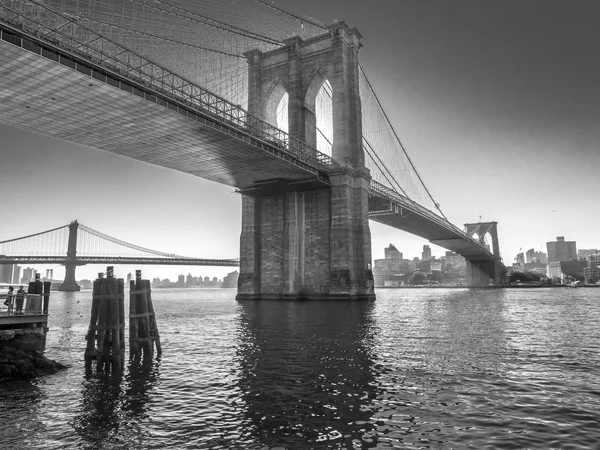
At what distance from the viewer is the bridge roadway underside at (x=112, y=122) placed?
26.3 meters

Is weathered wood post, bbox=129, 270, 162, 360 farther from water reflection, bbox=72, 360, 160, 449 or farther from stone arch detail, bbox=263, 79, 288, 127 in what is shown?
stone arch detail, bbox=263, 79, 288, 127

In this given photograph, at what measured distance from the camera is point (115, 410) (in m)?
9.59

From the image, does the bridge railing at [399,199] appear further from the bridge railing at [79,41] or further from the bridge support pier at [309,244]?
the bridge railing at [79,41]

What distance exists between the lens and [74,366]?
14.6m

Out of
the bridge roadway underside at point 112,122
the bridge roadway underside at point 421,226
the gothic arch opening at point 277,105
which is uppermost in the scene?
the gothic arch opening at point 277,105

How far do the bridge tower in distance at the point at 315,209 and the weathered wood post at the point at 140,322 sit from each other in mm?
35486

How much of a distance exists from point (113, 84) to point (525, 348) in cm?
2635

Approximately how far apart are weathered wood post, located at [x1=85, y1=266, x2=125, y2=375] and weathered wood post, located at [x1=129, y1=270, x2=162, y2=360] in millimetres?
928

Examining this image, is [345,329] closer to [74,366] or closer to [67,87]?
[74,366]

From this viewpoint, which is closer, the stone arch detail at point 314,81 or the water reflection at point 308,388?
the water reflection at point 308,388

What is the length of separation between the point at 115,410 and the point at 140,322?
684cm

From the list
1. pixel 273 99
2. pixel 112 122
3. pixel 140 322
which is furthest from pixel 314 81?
pixel 140 322

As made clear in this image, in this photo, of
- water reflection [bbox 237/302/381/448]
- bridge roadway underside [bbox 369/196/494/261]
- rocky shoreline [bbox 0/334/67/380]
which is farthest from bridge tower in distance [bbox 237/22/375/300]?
rocky shoreline [bbox 0/334/67/380]

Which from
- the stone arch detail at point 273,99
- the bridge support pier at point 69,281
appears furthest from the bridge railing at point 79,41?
the bridge support pier at point 69,281
